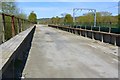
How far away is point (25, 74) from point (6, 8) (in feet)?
108

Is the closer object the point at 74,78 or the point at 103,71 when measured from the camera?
the point at 74,78

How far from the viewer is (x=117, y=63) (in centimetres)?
1235

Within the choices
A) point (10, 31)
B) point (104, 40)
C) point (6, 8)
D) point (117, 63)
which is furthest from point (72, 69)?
point (6, 8)

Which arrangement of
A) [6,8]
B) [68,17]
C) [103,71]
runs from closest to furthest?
[103,71] → [6,8] → [68,17]

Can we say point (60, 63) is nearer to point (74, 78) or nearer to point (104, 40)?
point (74, 78)

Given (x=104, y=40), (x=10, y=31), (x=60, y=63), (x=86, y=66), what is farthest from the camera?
(x=104, y=40)

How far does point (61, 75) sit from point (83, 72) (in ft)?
3.22

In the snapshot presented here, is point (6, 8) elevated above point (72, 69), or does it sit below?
above

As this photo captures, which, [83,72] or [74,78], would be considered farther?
[83,72]

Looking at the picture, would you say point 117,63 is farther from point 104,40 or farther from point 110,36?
point 104,40

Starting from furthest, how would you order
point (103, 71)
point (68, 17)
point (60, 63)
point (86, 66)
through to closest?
point (68, 17) → point (60, 63) → point (86, 66) → point (103, 71)

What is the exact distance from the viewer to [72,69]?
10.6 meters

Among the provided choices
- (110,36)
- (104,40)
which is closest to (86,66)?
(110,36)

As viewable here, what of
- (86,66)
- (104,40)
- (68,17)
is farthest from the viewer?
(68,17)
